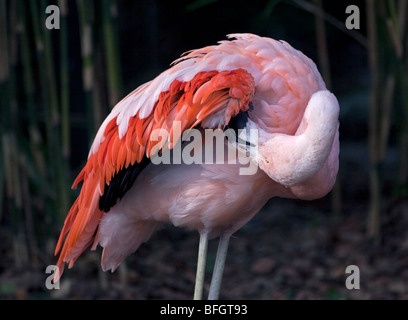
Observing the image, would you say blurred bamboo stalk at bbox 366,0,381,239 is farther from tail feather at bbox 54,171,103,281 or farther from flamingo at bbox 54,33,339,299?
tail feather at bbox 54,171,103,281

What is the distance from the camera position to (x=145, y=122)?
2381 millimetres

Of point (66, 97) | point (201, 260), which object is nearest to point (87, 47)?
point (66, 97)

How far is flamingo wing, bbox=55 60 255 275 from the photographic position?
7.25 ft

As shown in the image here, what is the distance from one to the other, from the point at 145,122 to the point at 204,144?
242 mm

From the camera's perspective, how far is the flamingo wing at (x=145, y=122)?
2.21 metres

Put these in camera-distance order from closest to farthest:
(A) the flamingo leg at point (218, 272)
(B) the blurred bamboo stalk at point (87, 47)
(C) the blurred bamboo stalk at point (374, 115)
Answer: (A) the flamingo leg at point (218, 272) → (B) the blurred bamboo stalk at point (87, 47) → (C) the blurred bamboo stalk at point (374, 115)

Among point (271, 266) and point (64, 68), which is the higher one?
point (64, 68)

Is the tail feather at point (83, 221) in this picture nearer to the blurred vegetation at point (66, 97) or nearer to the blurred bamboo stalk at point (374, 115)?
the blurred vegetation at point (66, 97)

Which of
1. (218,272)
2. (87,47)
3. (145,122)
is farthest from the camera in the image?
(87,47)

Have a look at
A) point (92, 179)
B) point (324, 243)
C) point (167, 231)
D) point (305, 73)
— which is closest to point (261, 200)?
point (305, 73)

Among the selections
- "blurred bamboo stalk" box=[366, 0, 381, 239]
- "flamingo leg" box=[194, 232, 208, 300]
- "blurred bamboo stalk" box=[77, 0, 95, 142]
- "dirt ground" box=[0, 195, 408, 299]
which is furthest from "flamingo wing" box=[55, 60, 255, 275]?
"blurred bamboo stalk" box=[366, 0, 381, 239]

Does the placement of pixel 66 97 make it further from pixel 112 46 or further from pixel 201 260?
pixel 201 260

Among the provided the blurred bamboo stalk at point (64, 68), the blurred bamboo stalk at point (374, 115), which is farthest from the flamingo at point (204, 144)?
the blurred bamboo stalk at point (374, 115)
